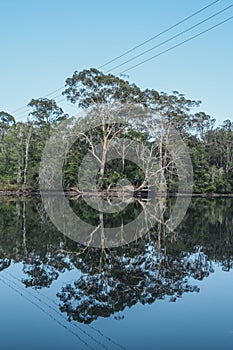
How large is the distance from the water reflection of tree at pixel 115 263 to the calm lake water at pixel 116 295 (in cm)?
1

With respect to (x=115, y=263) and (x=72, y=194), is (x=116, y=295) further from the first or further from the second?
(x=72, y=194)

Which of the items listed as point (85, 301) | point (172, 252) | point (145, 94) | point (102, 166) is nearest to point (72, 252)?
point (172, 252)

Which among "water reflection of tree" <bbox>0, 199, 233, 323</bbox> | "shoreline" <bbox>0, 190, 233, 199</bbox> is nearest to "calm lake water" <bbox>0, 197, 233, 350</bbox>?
"water reflection of tree" <bbox>0, 199, 233, 323</bbox>

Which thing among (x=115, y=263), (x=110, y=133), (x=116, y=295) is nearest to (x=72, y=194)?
(x=110, y=133)

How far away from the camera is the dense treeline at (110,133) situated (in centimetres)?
3028

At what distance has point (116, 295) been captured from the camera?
5211 mm

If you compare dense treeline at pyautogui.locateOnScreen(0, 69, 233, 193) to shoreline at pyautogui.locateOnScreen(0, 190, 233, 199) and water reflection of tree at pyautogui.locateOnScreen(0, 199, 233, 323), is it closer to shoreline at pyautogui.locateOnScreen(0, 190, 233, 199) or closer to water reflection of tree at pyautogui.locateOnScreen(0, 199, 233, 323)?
shoreline at pyautogui.locateOnScreen(0, 190, 233, 199)

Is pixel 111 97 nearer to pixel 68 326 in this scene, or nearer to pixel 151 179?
pixel 151 179

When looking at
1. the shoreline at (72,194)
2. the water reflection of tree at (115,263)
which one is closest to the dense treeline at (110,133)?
the shoreline at (72,194)

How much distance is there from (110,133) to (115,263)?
82.2ft

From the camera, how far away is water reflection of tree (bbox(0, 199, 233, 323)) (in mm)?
→ 5117

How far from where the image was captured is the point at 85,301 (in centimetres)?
499

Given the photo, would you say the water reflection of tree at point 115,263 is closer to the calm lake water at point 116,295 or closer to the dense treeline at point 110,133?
the calm lake water at point 116,295

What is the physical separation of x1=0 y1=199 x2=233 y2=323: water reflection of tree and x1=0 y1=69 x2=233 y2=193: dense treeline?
19865 mm
